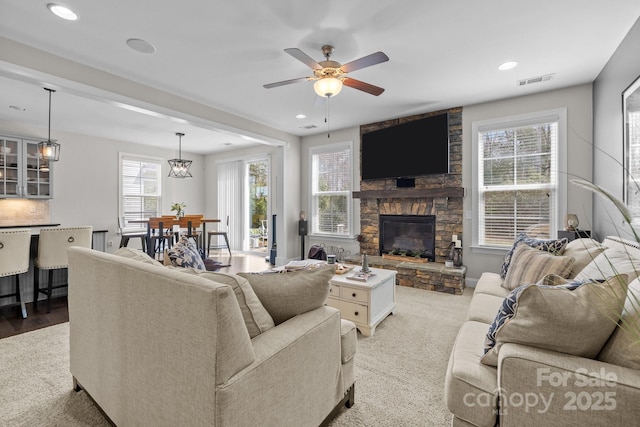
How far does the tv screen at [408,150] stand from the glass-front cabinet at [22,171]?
5.61 metres

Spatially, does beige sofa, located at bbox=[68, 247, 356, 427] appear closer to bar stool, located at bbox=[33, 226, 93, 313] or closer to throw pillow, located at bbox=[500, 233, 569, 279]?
throw pillow, located at bbox=[500, 233, 569, 279]

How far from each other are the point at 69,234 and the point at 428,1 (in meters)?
4.24

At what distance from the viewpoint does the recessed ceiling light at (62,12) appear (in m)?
2.24

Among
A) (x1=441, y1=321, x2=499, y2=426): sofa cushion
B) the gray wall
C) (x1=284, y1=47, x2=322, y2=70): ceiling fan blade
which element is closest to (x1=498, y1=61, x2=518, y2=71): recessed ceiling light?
the gray wall

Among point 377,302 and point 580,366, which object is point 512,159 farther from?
point 580,366

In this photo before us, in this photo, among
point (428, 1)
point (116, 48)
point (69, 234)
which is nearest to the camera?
point (428, 1)

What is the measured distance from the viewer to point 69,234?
3.44 metres

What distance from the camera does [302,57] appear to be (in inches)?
94.0

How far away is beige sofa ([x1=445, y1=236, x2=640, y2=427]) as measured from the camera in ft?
3.28

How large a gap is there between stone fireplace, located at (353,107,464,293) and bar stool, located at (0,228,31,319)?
172 inches

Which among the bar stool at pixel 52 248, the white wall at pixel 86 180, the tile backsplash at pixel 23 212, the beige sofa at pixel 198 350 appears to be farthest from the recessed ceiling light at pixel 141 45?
the tile backsplash at pixel 23 212

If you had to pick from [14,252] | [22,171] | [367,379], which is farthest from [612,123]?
[22,171]

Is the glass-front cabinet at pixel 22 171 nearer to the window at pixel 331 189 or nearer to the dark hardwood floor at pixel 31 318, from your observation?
the dark hardwood floor at pixel 31 318

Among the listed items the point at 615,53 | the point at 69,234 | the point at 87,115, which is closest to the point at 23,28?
the point at 69,234
